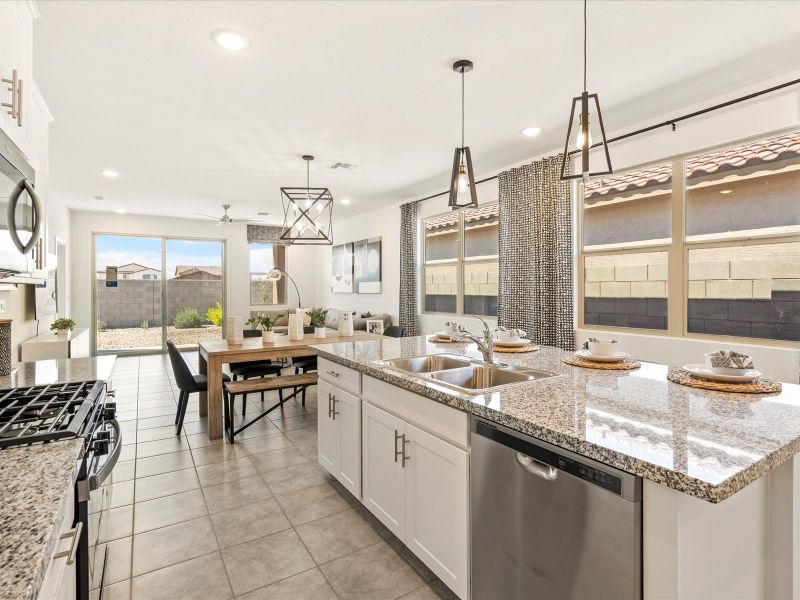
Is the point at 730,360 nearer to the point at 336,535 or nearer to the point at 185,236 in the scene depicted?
the point at 336,535

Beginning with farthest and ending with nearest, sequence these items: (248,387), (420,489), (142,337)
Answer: (142,337) → (248,387) → (420,489)

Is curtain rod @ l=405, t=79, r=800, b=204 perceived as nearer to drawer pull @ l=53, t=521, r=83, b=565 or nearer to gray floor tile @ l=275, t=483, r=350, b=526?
gray floor tile @ l=275, t=483, r=350, b=526

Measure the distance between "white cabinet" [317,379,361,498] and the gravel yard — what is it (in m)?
6.58

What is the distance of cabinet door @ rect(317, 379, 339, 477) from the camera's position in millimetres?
2592

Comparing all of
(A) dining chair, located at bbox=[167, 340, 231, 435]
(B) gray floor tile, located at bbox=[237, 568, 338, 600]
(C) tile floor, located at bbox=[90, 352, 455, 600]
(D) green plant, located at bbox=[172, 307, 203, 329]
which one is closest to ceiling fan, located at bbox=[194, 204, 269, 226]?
(D) green plant, located at bbox=[172, 307, 203, 329]

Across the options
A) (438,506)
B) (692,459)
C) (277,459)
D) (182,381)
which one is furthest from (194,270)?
(692,459)

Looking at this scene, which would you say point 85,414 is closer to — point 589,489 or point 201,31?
point 589,489

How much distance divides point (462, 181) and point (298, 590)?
212cm

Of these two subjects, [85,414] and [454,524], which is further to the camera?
[454,524]

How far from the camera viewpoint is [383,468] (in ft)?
6.82

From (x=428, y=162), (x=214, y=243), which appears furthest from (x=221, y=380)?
(x=214, y=243)

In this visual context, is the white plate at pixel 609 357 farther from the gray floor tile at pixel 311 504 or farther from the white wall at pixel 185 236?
the white wall at pixel 185 236

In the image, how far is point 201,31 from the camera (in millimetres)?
2279

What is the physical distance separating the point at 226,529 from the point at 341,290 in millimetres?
6375
